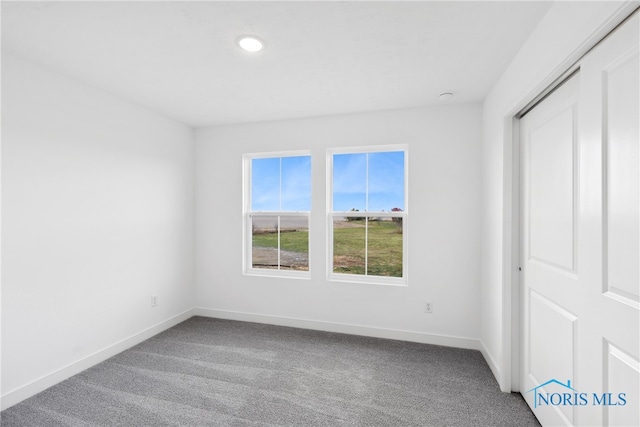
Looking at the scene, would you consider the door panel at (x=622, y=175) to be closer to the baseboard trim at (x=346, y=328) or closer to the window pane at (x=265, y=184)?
the baseboard trim at (x=346, y=328)

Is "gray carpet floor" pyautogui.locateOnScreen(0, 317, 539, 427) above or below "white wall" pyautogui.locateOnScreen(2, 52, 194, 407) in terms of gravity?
below

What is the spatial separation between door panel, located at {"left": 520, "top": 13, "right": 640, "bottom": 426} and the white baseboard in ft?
1.28

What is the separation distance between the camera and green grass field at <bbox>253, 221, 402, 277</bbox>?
3424 mm

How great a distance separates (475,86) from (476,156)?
706 millimetres

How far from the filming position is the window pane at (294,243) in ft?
12.2

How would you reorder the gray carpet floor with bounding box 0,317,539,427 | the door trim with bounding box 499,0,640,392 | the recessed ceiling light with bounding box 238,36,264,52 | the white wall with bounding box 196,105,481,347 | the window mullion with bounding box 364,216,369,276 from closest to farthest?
the recessed ceiling light with bounding box 238,36,264,52 < the gray carpet floor with bounding box 0,317,539,427 < the door trim with bounding box 499,0,640,392 < the white wall with bounding box 196,105,481,347 < the window mullion with bounding box 364,216,369,276

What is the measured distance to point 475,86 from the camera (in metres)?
2.64

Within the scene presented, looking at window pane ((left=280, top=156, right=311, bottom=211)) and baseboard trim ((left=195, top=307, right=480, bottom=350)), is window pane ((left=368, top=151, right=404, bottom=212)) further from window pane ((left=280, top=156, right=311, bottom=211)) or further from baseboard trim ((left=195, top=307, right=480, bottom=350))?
baseboard trim ((left=195, top=307, right=480, bottom=350))

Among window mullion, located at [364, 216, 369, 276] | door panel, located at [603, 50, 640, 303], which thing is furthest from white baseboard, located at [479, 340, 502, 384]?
door panel, located at [603, 50, 640, 303]

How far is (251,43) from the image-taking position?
1964mm

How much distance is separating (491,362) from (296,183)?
8.88ft

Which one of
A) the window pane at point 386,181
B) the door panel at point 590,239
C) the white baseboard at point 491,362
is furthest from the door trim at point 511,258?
the window pane at point 386,181

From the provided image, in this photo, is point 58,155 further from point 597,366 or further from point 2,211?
point 597,366

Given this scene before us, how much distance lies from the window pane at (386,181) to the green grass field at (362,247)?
226 mm
